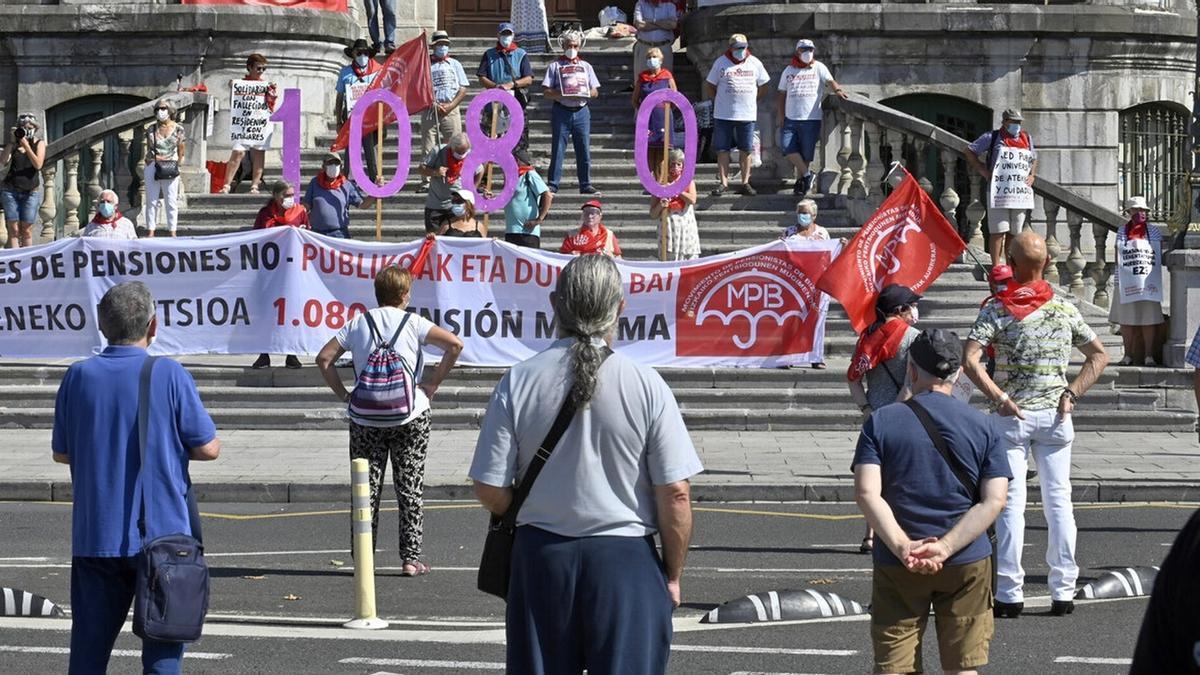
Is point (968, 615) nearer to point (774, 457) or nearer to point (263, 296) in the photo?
point (774, 457)

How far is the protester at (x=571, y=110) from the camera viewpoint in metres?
22.8

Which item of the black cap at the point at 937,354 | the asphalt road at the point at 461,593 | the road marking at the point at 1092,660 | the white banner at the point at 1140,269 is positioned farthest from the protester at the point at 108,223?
the black cap at the point at 937,354

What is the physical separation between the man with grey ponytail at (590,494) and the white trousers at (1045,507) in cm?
412

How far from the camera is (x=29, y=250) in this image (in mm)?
18906

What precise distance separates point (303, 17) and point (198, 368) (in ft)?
24.8

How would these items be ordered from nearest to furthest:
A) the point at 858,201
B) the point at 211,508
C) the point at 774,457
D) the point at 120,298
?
the point at 120,298, the point at 211,508, the point at 774,457, the point at 858,201

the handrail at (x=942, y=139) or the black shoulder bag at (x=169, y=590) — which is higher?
the handrail at (x=942, y=139)

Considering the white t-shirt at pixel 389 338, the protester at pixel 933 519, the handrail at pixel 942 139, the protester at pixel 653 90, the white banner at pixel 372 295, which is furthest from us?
the protester at pixel 653 90

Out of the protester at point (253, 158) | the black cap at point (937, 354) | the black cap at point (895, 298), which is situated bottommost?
the black cap at point (937, 354)

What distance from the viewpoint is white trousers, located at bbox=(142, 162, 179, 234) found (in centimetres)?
2195

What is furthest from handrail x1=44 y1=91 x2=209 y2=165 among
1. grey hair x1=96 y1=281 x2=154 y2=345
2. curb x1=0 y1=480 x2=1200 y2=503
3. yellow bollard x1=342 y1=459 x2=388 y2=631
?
grey hair x1=96 y1=281 x2=154 y2=345

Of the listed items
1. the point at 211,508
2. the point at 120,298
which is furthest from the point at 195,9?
the point at 120,298

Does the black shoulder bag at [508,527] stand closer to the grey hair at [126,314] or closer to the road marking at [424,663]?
the grey hair at [126,314]

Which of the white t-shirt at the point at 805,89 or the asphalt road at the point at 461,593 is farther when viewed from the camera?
the white t-shirt at the point at 805,89
